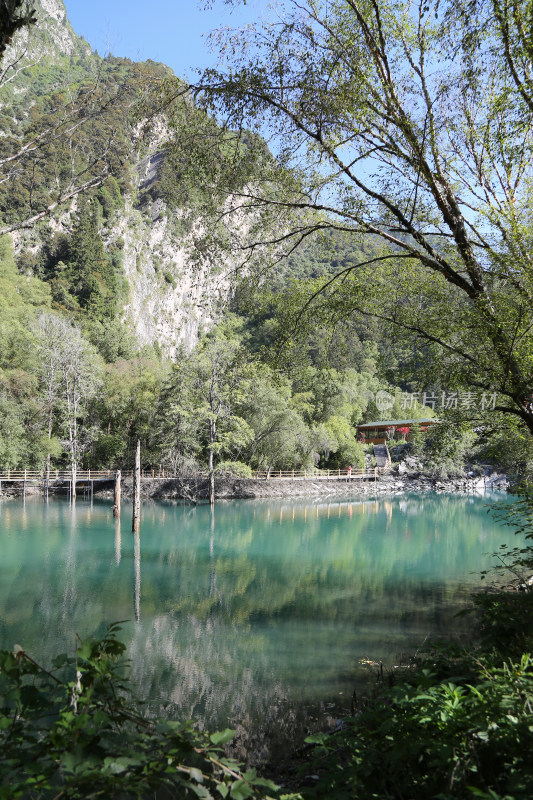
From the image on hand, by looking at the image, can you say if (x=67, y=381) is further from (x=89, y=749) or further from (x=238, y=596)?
(x=89, y=749)

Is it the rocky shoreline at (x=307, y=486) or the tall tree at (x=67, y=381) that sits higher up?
the tall tree at (x=67, y=381)

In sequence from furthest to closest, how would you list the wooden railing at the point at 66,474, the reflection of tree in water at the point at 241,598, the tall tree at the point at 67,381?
the tall tree at the point at 67,381 → the wooden railing at the point at 66,474 → the reflection of tree in water at the point at 241,598

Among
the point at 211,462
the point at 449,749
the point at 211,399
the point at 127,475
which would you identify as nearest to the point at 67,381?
the point at 127,475

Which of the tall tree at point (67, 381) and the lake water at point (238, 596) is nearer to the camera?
the lake water at point (238, 596)

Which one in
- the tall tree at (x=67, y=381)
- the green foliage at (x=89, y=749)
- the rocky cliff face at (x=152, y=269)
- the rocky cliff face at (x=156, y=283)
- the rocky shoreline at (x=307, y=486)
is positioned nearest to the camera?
the green foliage at (x=89, y=749)

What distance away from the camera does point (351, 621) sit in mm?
9000

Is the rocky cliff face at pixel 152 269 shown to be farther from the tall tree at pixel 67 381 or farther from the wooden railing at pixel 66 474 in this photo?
the wooden railing at pixel 66 474

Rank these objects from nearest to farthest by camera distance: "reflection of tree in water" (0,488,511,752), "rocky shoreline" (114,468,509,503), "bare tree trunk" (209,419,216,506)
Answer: "reflection of tree in water" (0,488,511,752)
"bare tree trunk" (209,419,216,506)
"rocky shoreline" (114,468,509,503)

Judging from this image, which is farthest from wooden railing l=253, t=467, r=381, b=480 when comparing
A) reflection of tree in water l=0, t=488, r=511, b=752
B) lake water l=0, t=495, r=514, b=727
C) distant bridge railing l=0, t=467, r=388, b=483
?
reflection of tree in water l=0, t=488, r=511, b=752

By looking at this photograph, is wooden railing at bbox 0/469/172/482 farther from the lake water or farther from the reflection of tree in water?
the reflection of tree in water

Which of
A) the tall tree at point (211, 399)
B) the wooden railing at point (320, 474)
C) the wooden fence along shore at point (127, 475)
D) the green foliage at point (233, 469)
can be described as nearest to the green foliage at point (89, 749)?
the tall tree at point (211, 399)

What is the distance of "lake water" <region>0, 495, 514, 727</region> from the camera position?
687 centimetres

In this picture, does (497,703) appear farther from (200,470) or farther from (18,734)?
(200,470)

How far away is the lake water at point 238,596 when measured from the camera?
6871 mm
